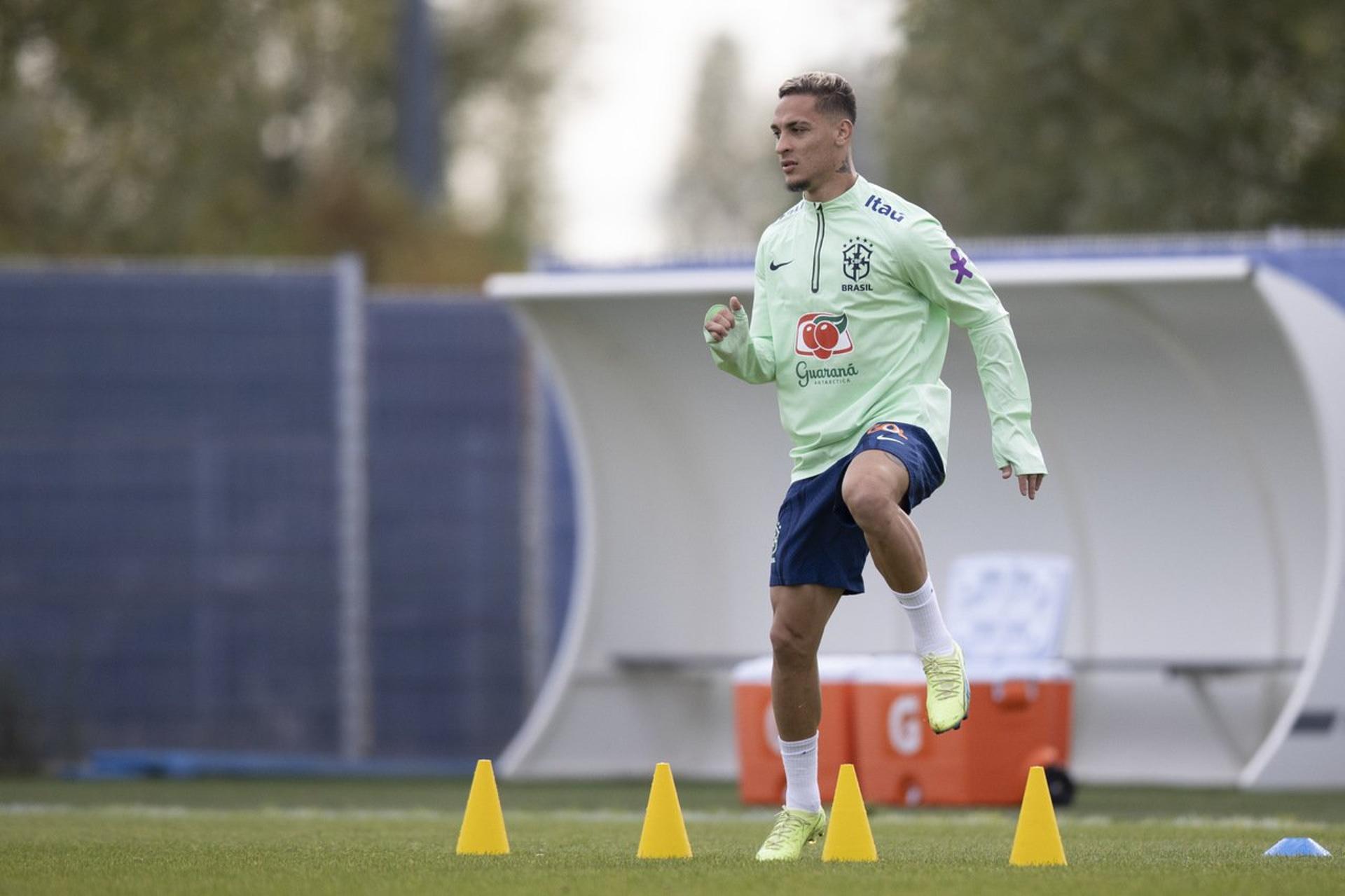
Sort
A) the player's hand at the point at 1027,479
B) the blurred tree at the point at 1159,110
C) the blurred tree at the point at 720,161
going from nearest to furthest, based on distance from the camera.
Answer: the player's hand at the point at 1027,479, the blurred tree at the point at 1159,110, the blurred tree at the point at 720,161

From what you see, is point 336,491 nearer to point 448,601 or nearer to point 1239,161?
point 448,601

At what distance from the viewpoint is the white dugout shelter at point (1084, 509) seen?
12523 mm

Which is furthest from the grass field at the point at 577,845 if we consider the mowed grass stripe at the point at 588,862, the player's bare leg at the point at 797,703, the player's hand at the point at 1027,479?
the player's hand at the point at 1027,479

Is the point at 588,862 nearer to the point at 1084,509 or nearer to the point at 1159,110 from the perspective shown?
the point at 1084,509

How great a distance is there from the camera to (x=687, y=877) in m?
6.30

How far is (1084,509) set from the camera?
14219mm

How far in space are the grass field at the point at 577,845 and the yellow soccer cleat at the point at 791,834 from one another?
7 centimetres

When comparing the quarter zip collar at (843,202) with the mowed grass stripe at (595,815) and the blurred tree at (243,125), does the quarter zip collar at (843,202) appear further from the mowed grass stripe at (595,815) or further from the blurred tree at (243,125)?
the blurred tree at (243,125)

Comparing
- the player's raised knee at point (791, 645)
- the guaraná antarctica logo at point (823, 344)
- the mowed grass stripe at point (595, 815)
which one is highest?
the guaraná antarctica logo at point (823, 344)

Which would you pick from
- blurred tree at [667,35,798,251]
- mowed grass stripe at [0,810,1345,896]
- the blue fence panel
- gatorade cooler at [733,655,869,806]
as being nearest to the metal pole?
the blue fence panel

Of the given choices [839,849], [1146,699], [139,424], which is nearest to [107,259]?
[139,424]

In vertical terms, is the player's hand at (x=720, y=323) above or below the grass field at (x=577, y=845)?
above

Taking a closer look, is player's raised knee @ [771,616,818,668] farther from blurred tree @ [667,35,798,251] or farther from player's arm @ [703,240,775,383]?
blurred tree @ [667,35,798,251]

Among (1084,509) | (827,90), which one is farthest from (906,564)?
(1084,509)
